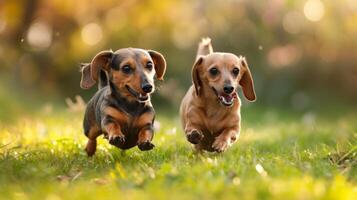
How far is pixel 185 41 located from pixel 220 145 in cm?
995

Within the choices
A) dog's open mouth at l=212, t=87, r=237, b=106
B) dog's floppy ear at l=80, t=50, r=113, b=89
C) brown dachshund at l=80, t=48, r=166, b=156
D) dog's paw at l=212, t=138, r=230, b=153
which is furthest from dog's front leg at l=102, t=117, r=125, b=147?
dog's open mouth at l=212, t=87, r=237, b=106

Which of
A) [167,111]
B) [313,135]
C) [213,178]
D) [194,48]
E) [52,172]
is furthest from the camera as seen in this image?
[194,48]

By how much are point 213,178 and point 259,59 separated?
10907 millimetres

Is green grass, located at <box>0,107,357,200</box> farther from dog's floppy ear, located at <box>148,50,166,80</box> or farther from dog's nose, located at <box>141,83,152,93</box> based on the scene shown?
dog's floppy ear, located at <box>148,50,166,80</box>

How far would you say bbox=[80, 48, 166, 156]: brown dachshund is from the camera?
552 centimetres

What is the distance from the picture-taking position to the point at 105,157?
19.7 feet

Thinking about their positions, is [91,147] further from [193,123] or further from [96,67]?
[193,123]

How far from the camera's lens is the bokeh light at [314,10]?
14.8 metres

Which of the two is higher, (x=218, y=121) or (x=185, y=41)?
(x=218, y=121)

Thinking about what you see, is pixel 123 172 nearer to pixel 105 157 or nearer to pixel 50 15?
pixel 105 157

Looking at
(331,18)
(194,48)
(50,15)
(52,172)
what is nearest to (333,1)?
(331,18)

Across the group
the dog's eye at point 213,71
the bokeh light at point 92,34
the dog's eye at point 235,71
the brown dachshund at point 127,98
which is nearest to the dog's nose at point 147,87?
the brown dachshund at point 127,98

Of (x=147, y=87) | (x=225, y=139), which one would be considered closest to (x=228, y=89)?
(x=225, y=139)

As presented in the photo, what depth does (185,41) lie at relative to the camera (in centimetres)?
1562
